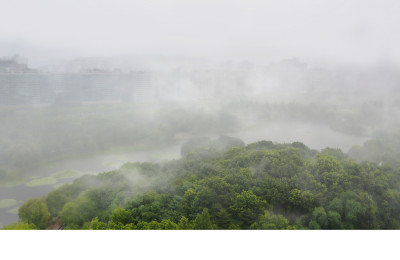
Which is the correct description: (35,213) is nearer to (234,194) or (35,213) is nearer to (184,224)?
(184,224)

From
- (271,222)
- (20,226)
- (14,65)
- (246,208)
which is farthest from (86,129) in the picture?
(271,222)

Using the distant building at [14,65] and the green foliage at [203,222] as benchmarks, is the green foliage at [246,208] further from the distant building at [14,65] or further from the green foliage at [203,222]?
the distant building at [14,65]

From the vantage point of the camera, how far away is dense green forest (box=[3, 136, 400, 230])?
13.4 feet

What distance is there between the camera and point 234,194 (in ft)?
14.2

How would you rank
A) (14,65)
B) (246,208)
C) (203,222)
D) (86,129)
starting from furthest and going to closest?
(86,129) < (14,65) < (246,208) < (203,222)

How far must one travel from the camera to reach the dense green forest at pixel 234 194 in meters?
4.09

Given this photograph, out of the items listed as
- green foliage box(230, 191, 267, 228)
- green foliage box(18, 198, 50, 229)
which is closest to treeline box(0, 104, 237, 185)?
green foliage box(18, 198, 50, 229)

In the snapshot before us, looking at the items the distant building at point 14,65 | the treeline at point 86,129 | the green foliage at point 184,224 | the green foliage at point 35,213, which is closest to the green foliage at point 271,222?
the green foliage at point 184,224

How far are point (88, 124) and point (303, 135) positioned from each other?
12.2 ft

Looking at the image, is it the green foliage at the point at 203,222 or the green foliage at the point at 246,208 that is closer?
the green foliage at the point at 203,222

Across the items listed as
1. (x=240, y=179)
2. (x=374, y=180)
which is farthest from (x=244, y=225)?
(x=374, y=180)

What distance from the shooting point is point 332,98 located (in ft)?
17.0

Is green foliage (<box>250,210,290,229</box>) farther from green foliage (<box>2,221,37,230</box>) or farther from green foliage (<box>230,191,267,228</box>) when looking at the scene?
green foliage (<box>2,221,37,230</box>)

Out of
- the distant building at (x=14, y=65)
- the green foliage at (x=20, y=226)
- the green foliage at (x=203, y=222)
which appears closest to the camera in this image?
the green foliage at (x=203, y=222)
